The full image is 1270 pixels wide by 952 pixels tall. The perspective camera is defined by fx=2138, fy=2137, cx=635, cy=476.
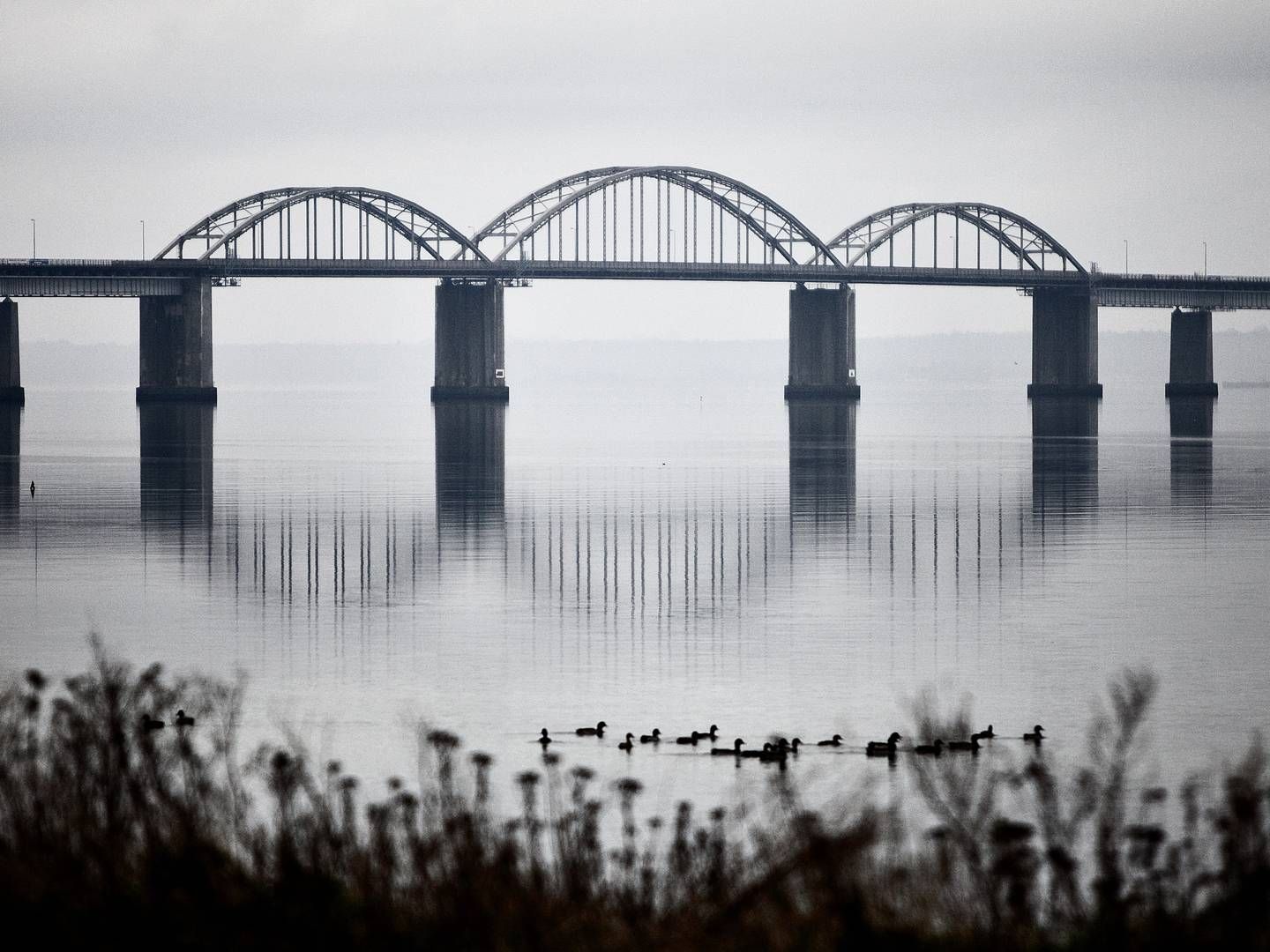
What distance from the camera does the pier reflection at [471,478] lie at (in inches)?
1897

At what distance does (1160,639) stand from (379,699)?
11.2m

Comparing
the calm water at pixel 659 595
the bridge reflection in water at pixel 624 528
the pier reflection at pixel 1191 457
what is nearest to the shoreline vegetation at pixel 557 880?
the calm water at pixel 659 595

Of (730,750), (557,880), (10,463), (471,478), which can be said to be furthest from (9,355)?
(557,880)

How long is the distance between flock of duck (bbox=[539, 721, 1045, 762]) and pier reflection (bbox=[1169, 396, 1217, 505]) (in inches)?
1447

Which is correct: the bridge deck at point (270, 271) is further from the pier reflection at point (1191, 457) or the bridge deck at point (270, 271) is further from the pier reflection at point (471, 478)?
the pier reflection at point (1191, 457)

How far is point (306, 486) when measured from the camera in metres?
65.5

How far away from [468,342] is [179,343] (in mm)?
27613

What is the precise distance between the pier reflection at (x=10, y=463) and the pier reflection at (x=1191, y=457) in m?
30.9

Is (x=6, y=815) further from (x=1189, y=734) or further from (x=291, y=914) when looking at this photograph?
(x=1189, y=734)

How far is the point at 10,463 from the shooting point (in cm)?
7944

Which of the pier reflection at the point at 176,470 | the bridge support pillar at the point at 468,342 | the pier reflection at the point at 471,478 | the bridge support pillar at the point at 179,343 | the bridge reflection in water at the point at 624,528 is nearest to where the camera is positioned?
the bridge reflection in water at the point at 624,528

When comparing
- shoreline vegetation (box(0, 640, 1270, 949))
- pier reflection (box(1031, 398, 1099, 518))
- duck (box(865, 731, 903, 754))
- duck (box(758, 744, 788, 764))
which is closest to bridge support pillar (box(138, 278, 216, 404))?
pier reflection (box(1031, 398, 1099, 518))

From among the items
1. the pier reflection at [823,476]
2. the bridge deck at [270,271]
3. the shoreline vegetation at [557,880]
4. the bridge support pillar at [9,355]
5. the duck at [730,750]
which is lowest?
the duck at [730,750]

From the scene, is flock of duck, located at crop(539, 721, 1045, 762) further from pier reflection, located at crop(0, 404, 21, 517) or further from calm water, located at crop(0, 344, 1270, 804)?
pier reflection, located at crop(0, 404, 21, 517)
